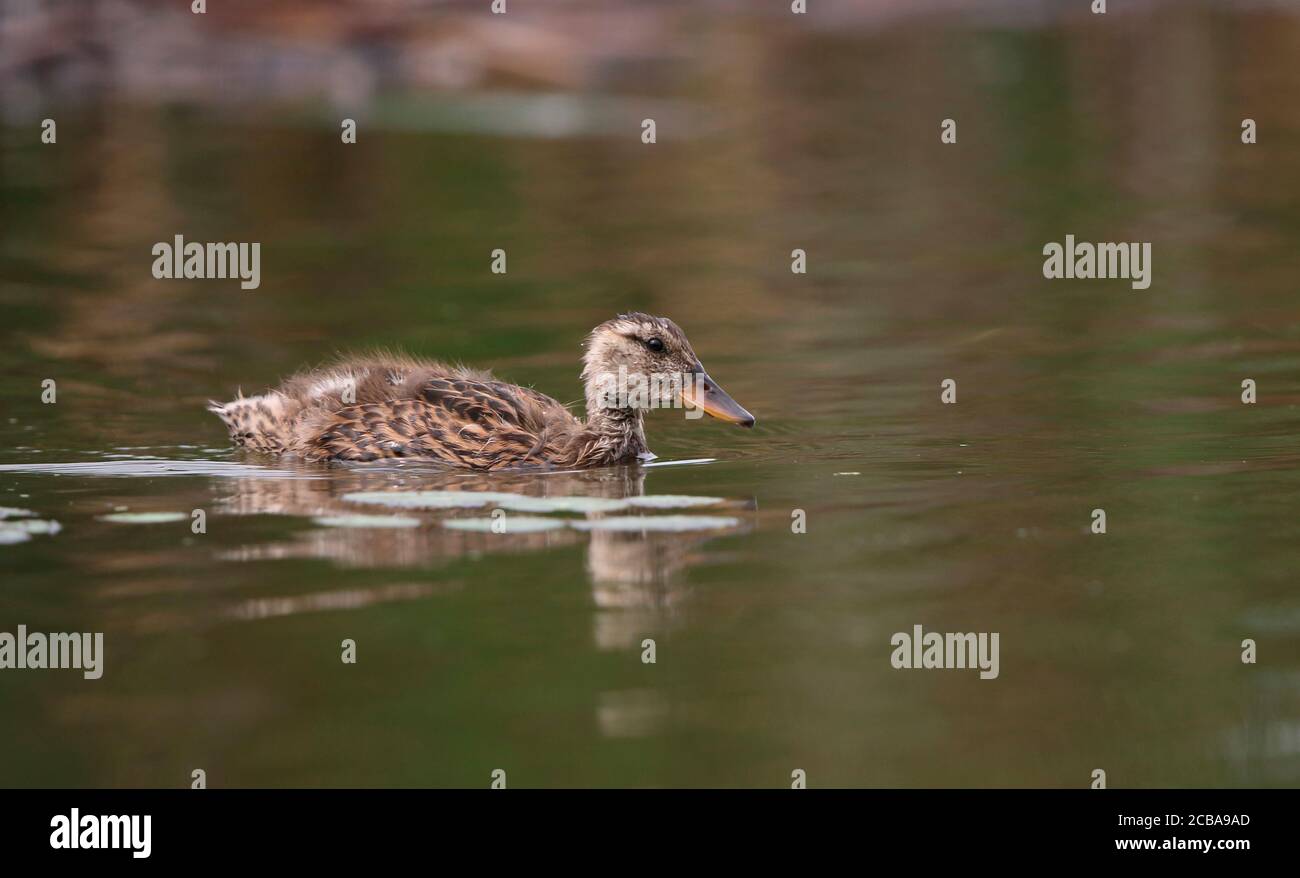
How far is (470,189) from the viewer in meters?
22.6

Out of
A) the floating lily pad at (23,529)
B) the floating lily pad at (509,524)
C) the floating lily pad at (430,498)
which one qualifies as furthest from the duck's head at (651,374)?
the floating lily pad at (23,529)

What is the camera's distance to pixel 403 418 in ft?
37.9

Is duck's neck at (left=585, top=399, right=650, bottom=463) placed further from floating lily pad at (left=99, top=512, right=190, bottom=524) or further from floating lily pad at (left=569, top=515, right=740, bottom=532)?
floating lily pad at (left=99, top=512, right=190, bottom=524)

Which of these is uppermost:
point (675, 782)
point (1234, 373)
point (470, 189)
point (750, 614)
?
point (470, 189)

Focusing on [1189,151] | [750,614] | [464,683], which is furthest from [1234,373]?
[1189,151]

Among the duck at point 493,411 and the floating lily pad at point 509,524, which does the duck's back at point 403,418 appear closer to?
the duck at point 493,411

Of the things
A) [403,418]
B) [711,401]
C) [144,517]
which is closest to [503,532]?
[144,517]

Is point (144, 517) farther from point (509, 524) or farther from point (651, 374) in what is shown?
point (651, 374)

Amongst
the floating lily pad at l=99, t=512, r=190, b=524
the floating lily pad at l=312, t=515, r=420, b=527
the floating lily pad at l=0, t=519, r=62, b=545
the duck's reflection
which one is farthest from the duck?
the floating lily pad at l=0, t=519, r=62, b=545

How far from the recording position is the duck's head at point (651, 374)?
11.7 metres

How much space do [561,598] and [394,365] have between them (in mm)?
4494

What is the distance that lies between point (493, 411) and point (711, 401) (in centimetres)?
120

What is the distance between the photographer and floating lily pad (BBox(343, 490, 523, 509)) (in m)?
10.1

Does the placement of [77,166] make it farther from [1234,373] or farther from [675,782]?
[675,782]
